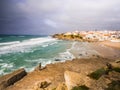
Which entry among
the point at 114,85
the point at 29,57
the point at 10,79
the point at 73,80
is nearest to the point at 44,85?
the point at 10,79

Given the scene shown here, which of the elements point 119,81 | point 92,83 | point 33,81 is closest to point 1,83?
point 33,81

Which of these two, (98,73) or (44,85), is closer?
(98,73)

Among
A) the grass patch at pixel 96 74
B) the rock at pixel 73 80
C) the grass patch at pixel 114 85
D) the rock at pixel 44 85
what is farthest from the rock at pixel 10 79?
the grass patch at pixel 114 85

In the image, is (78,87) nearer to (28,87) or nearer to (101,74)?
(101,74)

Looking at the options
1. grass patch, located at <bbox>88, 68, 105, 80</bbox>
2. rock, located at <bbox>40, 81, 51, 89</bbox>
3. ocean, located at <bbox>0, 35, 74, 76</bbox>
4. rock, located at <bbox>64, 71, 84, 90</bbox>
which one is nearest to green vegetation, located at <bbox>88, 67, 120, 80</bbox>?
grass patch, located at <bbox>88, 68, 105, 80</bbox>

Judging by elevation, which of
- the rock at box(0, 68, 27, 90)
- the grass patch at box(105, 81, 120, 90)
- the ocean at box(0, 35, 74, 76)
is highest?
the grass patch at box(105, 81, 120, 90)

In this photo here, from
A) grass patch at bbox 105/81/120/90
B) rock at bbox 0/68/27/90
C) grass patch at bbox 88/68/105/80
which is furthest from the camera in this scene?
rock at bbox 0/68/27/90

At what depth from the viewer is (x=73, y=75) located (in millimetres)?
9758

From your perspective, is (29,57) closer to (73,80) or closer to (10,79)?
(10,79)

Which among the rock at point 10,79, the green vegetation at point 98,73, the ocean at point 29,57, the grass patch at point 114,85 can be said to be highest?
the green vegetation at point 98,73

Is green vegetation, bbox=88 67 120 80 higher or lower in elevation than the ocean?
higher

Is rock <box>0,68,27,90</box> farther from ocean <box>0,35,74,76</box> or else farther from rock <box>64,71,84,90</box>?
rock <box>64,71,84,90</box>

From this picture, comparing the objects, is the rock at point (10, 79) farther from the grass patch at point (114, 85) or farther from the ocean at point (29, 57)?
the grass patch at point (114, 85)

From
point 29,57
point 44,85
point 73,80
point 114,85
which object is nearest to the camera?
point 114,85
